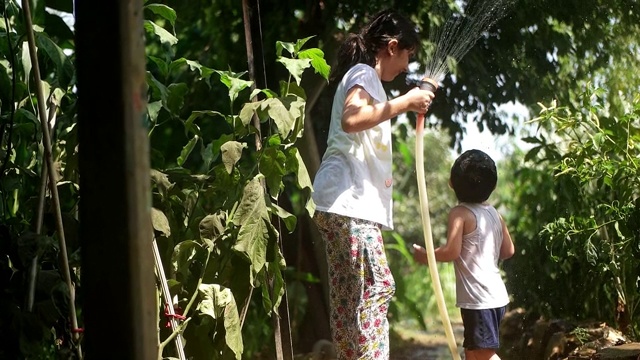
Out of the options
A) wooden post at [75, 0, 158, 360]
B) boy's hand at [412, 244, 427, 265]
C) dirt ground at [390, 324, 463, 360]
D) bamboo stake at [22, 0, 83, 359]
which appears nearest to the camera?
wooden post at [75, 0, 158, 360]

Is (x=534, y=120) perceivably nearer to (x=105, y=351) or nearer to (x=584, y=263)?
(x=584, y=263)

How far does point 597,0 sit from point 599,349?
3.81 feet

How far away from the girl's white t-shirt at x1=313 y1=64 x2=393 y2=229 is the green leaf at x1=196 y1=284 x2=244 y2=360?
361mm

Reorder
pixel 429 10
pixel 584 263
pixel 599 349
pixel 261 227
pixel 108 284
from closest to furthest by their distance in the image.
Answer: pixel 108 284
pixel 261 227
pixel 599 349
pixel 584 263
pixel 429 10

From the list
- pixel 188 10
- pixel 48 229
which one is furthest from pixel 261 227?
pixel 188 10

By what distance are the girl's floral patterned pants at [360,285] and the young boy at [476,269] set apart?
37 cm

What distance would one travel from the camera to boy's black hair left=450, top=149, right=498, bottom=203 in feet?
10.3

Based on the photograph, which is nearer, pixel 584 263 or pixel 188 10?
pixel 584 263

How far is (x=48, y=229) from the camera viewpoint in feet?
8.21

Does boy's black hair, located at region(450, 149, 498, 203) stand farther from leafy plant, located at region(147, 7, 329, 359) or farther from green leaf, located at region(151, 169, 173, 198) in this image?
green leaf, located at region(151, 169, 173, 198)

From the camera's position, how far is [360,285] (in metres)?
2.66

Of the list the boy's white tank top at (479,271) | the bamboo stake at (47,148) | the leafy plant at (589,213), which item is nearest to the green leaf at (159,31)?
the bamboo stake at (47,148)

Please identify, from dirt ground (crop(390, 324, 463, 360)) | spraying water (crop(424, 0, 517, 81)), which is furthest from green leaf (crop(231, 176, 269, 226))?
dirt ground (crop(390, 324, 463, 360))

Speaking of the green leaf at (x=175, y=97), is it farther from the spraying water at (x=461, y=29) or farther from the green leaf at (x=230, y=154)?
the spraying water at (x=461, y=29)
